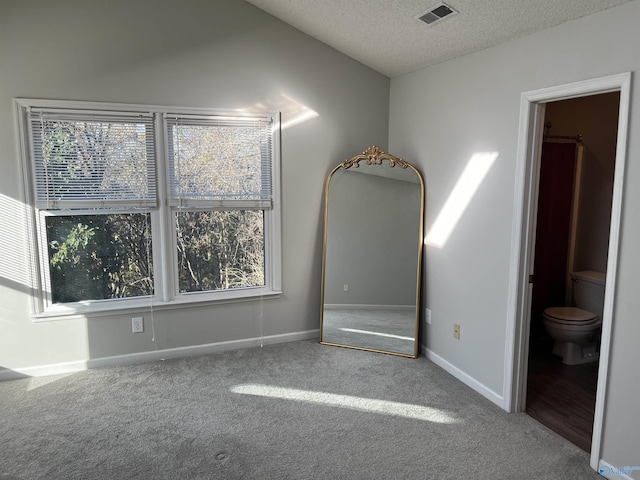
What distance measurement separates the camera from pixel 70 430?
2654mm

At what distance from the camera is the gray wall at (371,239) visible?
3.79m

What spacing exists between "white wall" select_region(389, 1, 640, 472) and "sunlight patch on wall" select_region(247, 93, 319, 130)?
824mm

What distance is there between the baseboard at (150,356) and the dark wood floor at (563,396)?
1.86m

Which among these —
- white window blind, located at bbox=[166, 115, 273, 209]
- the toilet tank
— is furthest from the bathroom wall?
white window blind, located at bbox=[166, 115, 273, 209]

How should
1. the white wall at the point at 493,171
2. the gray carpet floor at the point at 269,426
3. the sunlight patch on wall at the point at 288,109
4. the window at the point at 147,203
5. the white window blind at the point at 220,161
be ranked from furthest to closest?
the sunlight patch on wall at the point at 288,109, the white window blind at the point at 220,161, the window at the point at 147,203, the gray carpet floor at the point at 269,426, the white wall at the point at 493,171

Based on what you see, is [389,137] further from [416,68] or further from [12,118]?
[12,118]

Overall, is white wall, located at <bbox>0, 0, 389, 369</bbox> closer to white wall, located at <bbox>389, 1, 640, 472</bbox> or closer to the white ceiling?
the white ceiling

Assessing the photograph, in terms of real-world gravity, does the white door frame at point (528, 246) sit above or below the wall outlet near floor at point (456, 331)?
above

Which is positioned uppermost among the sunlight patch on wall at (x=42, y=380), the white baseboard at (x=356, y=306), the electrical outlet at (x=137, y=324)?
the white baseboard at (x=356, y=306)

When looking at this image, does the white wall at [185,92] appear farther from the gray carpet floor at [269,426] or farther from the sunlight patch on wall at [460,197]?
the sunlight patch on wall at [460,197]

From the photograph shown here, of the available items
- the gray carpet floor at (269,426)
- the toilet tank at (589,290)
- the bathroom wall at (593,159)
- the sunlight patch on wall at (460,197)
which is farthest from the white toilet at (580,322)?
the sunlight patch on wall at (460,197)

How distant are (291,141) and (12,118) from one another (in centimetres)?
201

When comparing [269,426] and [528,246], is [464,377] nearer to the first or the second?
[528,246]

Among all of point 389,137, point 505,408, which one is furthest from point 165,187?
point 505,408
